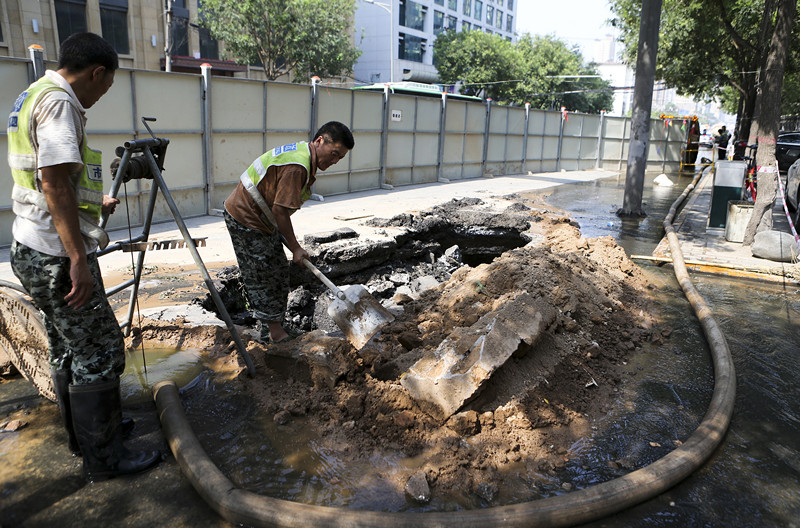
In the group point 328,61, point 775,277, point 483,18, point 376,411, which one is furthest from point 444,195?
point 483,18

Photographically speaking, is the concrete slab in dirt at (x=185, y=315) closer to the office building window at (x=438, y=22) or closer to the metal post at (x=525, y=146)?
the metal post at (x=525, y=146)

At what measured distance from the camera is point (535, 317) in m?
3.56

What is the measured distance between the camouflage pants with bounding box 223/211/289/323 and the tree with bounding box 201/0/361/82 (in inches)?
967

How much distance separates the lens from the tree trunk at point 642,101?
1048 cm

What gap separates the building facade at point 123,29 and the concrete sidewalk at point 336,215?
36.5 ft

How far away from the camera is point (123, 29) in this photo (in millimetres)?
23656

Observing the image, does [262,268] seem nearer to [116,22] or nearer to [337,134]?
[337,134]

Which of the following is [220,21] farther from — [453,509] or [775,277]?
[453,509]

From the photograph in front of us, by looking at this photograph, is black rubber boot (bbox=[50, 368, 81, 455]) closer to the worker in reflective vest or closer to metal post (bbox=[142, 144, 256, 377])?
the worker in reflective vest

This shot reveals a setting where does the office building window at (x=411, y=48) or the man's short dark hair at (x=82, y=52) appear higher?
the office building window at (x=411, y=48)

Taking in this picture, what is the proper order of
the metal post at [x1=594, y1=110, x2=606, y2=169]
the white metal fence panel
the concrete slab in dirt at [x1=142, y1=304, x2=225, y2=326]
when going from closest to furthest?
the concrete slab in dirt at [x1=142, y1=304, x2=225, y2=326], the white metal fence panel, the metal post at [x1=594, y1=110, x2=606, y2=169]

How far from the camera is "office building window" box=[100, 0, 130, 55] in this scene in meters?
22.9

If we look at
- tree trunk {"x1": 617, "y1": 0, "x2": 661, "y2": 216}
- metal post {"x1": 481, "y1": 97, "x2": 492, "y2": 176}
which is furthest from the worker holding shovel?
metal post {"x1": 481, "y1": 97, "x2": 492, "y2": 176}

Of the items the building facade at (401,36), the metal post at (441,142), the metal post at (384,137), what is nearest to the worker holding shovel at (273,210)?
the metal post at (384,137)
